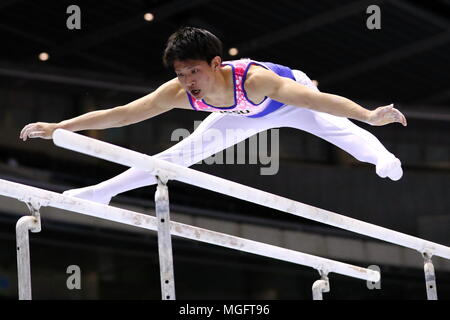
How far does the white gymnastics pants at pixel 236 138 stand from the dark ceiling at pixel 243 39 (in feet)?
32.0

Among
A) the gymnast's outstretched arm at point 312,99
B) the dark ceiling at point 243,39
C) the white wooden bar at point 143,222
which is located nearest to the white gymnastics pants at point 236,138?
the white wooden bar at point 143,222

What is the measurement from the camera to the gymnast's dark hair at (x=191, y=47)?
146 inches

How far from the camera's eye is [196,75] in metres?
3.77

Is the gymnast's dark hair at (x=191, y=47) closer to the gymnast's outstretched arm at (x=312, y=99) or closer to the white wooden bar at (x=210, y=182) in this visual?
the gymnast's outstretched arm at (x=312, y=99)

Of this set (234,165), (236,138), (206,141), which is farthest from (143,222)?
(234,165)

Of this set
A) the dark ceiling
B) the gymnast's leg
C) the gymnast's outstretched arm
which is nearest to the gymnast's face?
the gymnast's outstretched arm

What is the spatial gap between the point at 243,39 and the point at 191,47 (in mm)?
11956

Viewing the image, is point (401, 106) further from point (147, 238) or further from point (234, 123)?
point (234, 123)

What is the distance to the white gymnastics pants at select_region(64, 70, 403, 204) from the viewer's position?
427 centimetres

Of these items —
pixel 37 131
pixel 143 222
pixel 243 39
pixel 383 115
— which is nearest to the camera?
pixel 383 115

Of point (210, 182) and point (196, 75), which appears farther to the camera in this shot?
point (196, 75)

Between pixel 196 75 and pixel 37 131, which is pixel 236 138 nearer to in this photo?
pixel 196 75

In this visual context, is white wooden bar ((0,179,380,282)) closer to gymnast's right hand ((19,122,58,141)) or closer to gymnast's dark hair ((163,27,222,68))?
gymnast's right hand ((19,122,58,141))
